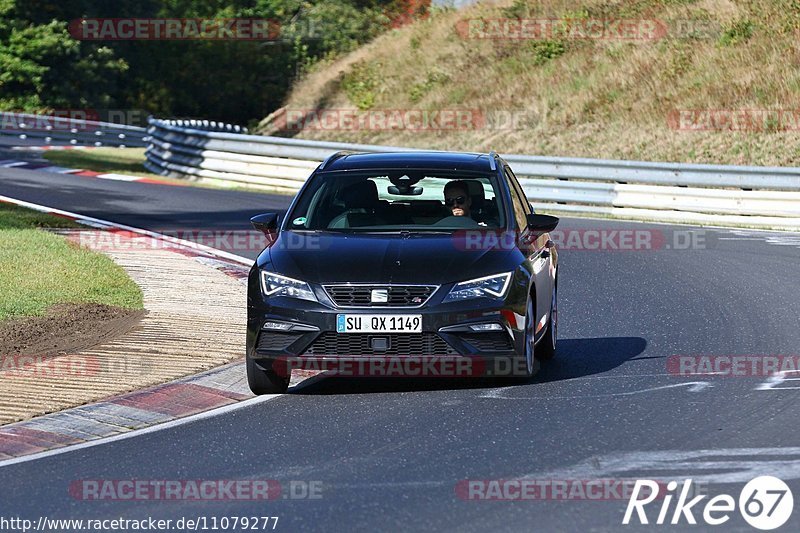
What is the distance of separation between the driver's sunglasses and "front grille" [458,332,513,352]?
60.7 inches

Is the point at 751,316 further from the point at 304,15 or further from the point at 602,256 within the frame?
the point at 304,15

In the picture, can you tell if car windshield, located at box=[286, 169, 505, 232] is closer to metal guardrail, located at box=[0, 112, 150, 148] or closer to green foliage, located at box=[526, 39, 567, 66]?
green foliage, located at box=[526, 39, 567, 66]

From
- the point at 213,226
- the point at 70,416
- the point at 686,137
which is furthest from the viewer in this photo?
the point at 686,137

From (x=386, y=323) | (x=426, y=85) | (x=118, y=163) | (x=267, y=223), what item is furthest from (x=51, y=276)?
(x=426, y=85)

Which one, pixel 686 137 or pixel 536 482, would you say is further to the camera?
pixel 686 137

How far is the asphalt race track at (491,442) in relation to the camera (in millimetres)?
6801

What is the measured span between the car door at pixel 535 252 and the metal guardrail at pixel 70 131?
33.5 m

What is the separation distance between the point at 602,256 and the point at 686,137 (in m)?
13.5

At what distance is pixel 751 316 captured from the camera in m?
13.5

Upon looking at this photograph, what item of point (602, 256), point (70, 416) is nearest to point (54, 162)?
point (602, 256)

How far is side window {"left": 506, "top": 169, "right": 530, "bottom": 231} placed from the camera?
1091 cm

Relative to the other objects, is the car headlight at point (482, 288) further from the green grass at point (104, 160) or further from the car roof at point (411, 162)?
the green grass at point (104, 160)

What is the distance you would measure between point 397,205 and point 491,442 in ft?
10.1

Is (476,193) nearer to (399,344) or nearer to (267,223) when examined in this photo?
(267,223)
